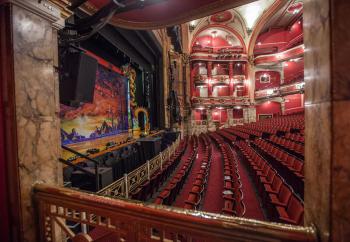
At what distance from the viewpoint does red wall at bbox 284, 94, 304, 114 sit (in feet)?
49.9

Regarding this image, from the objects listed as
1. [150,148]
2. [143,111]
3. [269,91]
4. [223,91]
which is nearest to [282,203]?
[150,148]

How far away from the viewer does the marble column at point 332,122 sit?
663 millimetres

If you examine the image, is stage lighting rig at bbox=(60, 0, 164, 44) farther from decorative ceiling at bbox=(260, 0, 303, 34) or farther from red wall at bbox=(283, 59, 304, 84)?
red wall at bbox=(283, 59, 304, 84)

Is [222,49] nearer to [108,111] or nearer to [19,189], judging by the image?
[108,111]

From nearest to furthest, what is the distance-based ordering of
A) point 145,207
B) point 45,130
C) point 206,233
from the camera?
1. point 206,233
2. point 145,207
3. point 45,130

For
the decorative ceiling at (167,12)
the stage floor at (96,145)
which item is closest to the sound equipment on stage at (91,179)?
the stage floor at (96,145)

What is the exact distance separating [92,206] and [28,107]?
2.73 feet

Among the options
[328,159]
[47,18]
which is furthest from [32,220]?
[328,159]

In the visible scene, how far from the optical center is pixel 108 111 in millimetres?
6801

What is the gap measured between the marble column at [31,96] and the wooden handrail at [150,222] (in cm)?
10

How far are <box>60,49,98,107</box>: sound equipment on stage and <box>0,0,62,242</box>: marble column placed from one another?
0.74 feet

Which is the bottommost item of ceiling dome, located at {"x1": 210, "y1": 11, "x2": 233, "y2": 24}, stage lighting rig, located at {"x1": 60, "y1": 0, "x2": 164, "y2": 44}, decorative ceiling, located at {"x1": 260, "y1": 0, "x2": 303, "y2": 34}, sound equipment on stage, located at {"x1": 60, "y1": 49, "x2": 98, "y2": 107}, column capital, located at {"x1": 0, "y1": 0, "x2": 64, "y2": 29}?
sound equipment on stage, located at {"x1": 60, "y1": 49, "x2": 98, "y2": 107}

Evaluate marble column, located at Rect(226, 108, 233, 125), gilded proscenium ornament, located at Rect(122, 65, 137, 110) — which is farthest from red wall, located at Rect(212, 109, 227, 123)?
gilded proscenium ornament, located at Rect(122, 65, 137, 110)

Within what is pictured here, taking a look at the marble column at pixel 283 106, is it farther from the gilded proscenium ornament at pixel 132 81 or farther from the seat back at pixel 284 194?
the seat back at pixel 284 194
